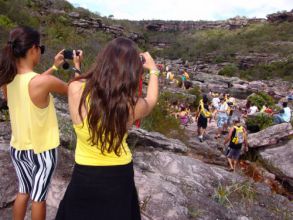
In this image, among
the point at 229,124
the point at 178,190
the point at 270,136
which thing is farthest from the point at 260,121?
the point at 178,190

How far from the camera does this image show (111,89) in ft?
5.77

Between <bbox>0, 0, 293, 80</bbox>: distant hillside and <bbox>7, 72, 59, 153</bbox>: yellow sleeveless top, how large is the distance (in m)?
5.24

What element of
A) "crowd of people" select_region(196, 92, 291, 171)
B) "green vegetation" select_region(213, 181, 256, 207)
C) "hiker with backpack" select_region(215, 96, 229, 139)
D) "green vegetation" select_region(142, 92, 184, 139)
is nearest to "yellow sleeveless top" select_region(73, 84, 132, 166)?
"green vegetation" select_region(213, 181, 256, 207)

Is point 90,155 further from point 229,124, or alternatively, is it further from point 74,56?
point 229,124

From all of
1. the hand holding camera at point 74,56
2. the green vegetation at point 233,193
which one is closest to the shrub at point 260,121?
the green vegetation at point 233,193

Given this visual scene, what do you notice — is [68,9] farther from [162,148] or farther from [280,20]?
[280,20]

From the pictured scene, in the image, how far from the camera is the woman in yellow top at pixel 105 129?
1.77 meters

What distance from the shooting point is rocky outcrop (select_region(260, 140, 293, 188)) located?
26.6ft

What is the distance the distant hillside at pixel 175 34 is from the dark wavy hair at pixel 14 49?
5236 millimetres

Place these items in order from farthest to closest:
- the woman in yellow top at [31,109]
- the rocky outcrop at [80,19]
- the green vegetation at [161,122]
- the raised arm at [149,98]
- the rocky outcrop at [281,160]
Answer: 1. the rocky outcrop at [80,19]
2. the green vegetation at [161,122]
3. the rocky outcrop at [281,160]
4. the woman in yellow top at [31,109]
5. the raised arm at [149,98]

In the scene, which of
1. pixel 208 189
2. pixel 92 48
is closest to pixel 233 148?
pixel 208 189

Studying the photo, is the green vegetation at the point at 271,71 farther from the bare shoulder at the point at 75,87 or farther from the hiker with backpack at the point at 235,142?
the bare shoulder at the point at 75,87

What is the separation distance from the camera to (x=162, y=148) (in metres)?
6.05

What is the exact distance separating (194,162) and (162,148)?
0.69 meters
